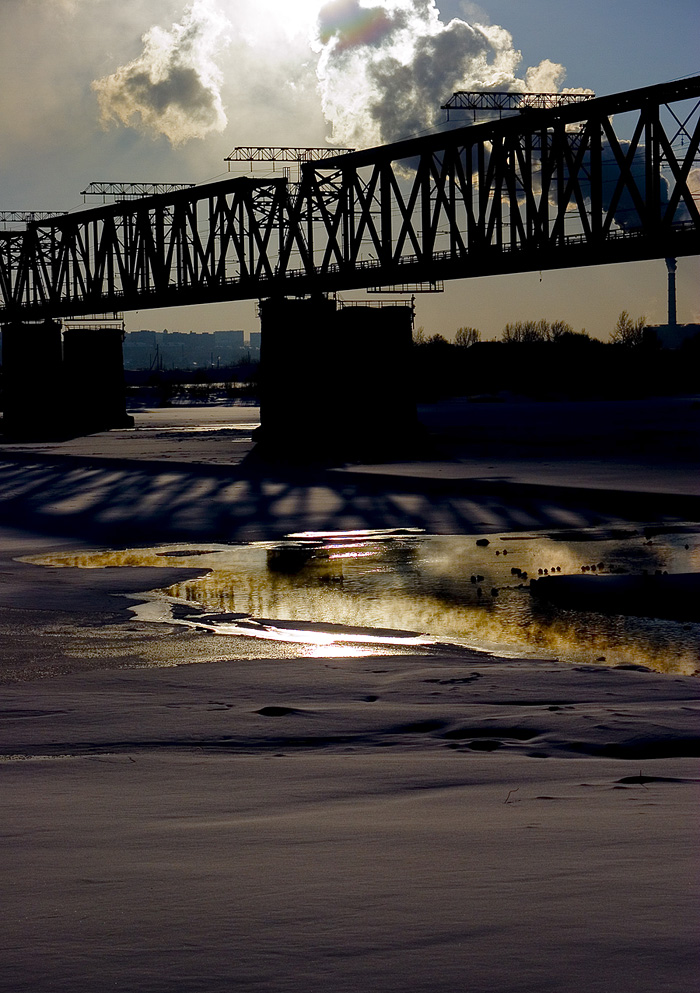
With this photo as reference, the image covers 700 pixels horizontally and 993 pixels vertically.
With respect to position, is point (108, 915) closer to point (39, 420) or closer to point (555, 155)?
point (555, 155)

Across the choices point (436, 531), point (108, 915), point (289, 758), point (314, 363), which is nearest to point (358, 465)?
point (314, 363)

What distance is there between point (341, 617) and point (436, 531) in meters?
9.43

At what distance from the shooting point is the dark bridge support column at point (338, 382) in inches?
2072

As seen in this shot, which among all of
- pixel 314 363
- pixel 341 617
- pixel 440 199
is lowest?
pixel 341 617

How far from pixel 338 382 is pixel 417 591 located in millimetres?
36925

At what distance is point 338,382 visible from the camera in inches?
2077

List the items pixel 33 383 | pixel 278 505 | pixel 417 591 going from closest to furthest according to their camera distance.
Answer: pixel 417 591 < pixel 278 505 < pixel 33 383

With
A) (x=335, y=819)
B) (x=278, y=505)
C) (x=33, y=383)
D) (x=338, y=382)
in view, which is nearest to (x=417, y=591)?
(x=335, y=819)

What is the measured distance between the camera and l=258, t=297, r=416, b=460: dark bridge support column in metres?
52.6

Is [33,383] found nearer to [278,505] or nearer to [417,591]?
[278,505]

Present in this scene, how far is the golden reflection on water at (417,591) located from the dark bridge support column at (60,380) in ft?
197

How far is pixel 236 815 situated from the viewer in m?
6.08

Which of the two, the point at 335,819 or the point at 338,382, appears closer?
the point at 335,819

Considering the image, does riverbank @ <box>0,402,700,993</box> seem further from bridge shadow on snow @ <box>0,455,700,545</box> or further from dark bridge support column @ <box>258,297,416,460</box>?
dark bridge support column @ <box>258,297,416,460</box>
